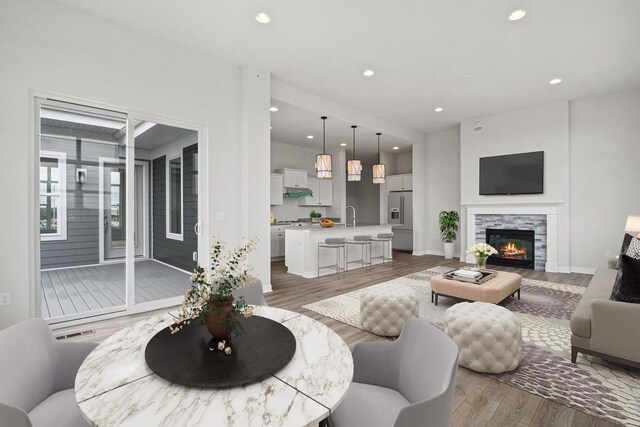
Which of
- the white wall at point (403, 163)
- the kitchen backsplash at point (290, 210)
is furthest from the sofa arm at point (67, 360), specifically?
the white wall at point (403, 163)

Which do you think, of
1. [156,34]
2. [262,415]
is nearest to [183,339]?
[262,415]

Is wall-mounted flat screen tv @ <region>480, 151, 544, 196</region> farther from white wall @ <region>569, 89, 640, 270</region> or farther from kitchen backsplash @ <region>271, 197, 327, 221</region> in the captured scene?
kitchen backsplash @ <region>271, 197, 327, 221</region>

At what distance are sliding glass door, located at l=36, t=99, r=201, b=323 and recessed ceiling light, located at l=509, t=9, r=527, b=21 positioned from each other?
4026mm

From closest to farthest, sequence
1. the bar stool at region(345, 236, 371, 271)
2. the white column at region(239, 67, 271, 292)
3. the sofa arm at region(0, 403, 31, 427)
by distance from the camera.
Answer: the sofa arm at region(0, 403, 31, 427) < the white column at region(239, 67, 271, 292) < the bar stool at region(345, 236, 371, 271)

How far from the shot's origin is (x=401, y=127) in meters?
7.77

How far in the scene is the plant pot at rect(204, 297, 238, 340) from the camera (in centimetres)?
129

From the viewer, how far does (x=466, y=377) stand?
7.79 ft

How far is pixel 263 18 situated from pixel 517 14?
273 centimetres

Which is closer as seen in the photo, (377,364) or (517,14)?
(377,364)

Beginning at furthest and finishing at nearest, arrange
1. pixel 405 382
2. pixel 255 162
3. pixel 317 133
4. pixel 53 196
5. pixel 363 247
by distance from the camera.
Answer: pixel 317 133
pixel 363 247
pixel 255 162
pixel 53 196
pixel 405 382

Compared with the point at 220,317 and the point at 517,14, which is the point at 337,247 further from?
the point at 220,317

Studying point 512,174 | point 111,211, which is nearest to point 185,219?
point 111,211

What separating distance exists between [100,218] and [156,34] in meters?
2.29

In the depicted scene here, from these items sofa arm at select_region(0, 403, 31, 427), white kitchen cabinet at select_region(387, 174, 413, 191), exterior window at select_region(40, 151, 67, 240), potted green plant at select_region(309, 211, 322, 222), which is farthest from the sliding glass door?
white kitchen cabinet at select_region(387, 174, 413, 191)
